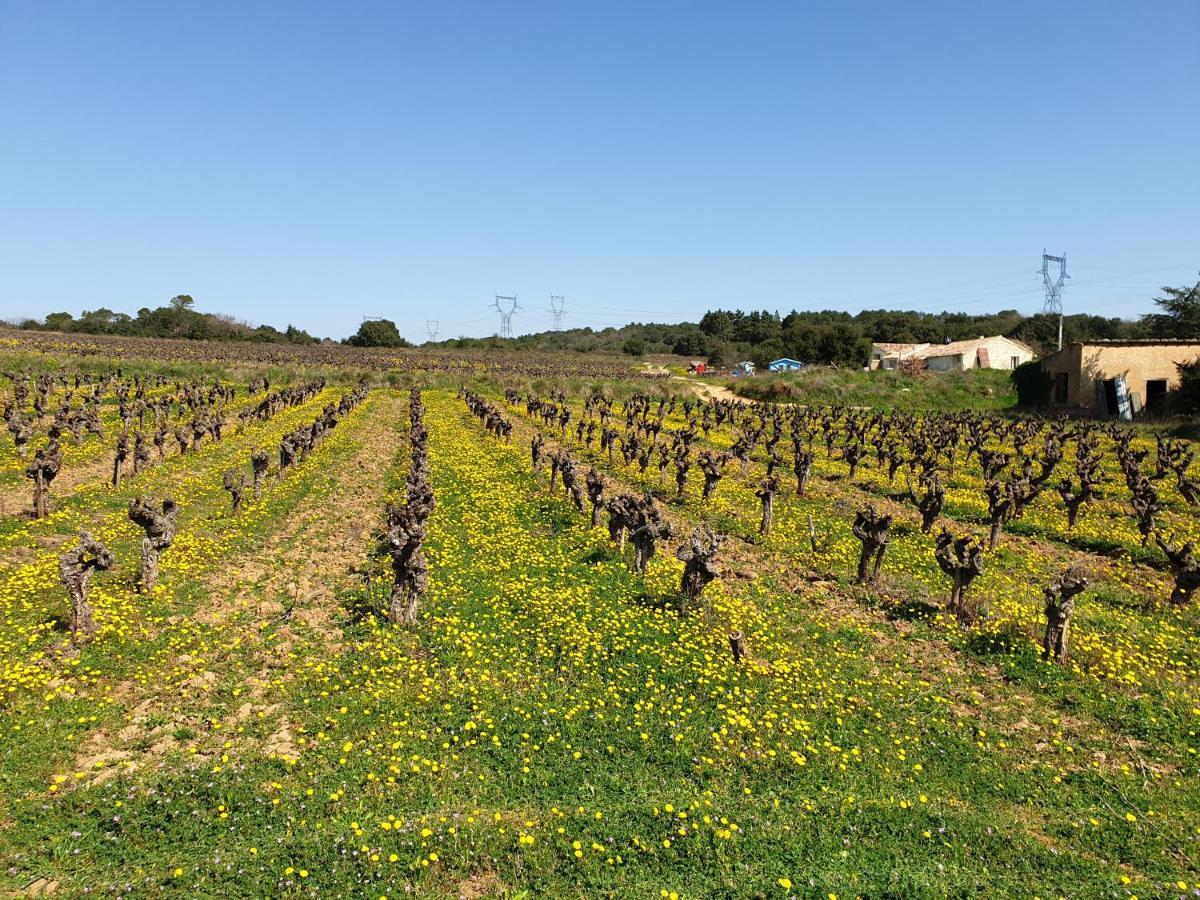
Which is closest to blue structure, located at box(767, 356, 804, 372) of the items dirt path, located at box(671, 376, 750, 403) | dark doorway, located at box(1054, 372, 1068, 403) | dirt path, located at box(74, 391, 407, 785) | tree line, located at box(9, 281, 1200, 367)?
tree line, located at box(9, 281, 1200, 367)

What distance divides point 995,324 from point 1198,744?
541ft

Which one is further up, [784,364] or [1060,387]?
[784,364]

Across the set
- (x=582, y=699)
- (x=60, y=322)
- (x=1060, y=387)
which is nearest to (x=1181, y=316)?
(x=1060, y=387)

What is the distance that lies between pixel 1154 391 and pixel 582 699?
2154 inches

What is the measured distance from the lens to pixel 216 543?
1728 cm

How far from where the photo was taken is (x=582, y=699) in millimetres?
10930

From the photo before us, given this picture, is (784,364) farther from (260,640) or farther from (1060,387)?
(260,640)

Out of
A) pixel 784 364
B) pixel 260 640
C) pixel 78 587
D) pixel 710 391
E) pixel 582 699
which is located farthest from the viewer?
pixel 784 364

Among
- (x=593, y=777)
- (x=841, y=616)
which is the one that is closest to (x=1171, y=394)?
(x=841, y=616)

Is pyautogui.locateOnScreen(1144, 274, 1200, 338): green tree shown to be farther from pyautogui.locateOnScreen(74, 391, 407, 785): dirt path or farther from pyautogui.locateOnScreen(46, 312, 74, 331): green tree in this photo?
pyautogui.locateOnScreen(46, 312, 74, 331): green tree

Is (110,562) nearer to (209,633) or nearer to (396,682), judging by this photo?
(209,633)

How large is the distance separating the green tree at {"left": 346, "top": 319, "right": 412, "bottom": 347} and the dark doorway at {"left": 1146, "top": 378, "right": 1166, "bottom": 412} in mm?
134899

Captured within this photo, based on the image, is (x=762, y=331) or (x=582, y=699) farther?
(x=762, y=331)

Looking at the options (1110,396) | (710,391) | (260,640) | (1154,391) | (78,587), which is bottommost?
(260,640)
